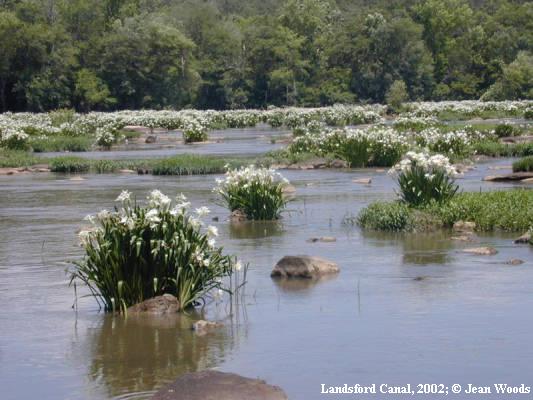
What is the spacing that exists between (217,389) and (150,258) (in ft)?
14.2

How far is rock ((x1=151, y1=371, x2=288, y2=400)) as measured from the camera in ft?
25.7

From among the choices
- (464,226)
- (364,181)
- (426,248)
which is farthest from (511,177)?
(426,248)

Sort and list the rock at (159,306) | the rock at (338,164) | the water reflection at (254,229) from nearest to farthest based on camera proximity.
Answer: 1. the rock at (159,306)
2. the water reflection at (254,229)
3. the rock at (338,164)

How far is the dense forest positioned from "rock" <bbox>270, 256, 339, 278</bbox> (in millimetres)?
75081

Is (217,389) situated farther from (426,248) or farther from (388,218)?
(388,218)

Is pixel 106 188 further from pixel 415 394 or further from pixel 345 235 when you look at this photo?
pixel 415 394

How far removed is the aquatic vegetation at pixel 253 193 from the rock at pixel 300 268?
17.7 ft

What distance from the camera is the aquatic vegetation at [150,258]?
12.0m

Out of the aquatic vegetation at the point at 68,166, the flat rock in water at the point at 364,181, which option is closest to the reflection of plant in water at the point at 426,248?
the flat rock in water at the point at 364,181

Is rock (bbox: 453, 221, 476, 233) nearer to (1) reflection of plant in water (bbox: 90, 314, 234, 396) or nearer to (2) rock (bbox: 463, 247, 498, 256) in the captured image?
(2) rock (bbox: 463, 247, 498, 256)

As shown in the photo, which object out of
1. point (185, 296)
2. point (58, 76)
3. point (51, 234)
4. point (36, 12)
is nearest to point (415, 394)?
point (185, 296)

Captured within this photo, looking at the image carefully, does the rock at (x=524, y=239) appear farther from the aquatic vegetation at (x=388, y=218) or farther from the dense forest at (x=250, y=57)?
the dense forest at (x=250, y=57)

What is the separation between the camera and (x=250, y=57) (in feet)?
368

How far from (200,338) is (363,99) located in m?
99.3
